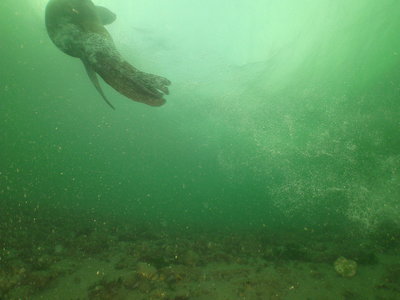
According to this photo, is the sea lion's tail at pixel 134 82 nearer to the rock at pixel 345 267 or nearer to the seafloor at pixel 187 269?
the seafloor at pixel 187 269

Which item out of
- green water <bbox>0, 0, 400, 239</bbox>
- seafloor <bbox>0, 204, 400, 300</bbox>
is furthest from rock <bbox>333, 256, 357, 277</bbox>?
green water <bbox>0, 0, 400, 239</bbox>

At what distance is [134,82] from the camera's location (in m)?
3.27

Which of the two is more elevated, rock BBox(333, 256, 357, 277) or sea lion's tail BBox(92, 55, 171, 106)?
sea lion's tail BBox(92, 55, 171, 106)

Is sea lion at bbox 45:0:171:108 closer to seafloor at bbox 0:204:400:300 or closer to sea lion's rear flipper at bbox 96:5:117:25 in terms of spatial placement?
sea lion's rear flipper at bbox 96:5:117:25

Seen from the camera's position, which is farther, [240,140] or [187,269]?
[240,140]

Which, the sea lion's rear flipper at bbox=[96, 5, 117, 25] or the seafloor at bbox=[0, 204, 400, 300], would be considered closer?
the seafloor at bbox=[0, 204, 400, 300]

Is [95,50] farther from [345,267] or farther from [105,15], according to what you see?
[345,267]

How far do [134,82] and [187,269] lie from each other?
4849 millimetres

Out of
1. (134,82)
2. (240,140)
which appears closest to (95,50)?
(134,82)

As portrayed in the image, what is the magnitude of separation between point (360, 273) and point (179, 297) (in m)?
4.70

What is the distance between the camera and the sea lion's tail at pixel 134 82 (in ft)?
10.8

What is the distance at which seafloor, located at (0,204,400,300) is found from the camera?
4758mm

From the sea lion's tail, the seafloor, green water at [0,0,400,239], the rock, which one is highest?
green water at [0,0,400,239]

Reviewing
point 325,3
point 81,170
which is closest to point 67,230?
point 325,3
